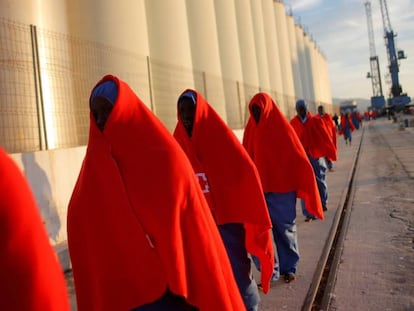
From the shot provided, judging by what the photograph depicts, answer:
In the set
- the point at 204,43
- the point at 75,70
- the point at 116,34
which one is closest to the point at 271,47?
the point at 204,43

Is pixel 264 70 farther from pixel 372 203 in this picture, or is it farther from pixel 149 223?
pixel 149 223

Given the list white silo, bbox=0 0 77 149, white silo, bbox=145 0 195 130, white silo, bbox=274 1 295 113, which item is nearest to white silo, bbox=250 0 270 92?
white silo, bbox=274 1 295 113

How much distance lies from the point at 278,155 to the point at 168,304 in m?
2.67

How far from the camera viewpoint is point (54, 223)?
5707mm

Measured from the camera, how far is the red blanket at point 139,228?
6.03 feet

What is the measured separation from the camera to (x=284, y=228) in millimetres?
4332

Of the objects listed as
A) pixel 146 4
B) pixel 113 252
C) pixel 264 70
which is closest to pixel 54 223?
pixel 113 252

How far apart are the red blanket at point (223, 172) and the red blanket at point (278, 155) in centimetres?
143

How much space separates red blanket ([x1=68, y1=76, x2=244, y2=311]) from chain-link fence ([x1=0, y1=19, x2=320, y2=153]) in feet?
13.0

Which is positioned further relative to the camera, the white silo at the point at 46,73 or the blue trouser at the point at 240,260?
the white silo at the point at 46,73

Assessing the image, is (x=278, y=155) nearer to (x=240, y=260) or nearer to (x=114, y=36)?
(x=240, y=260)

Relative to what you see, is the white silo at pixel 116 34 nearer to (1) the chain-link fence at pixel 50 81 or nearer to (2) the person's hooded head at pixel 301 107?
(1) the chain-link fence at pixel 50 81

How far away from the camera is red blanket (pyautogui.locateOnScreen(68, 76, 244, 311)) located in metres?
1.84

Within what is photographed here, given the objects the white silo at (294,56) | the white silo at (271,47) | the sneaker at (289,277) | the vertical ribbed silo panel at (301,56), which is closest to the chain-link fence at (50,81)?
the sneaker at (289,277)
